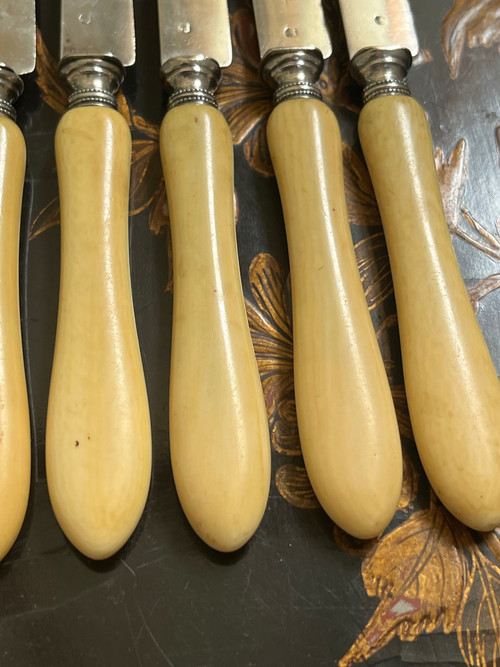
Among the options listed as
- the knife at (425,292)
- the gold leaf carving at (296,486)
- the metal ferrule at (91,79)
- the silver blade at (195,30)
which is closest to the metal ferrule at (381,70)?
the knife at (425,292)

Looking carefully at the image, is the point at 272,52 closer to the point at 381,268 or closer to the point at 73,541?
the point at 381,268

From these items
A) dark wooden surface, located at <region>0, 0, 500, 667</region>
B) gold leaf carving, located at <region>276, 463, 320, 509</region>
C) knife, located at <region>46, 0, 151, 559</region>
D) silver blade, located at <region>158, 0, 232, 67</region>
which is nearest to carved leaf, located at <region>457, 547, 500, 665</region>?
dark wooden surface, located at <region>0, 0, 500, 667</region>

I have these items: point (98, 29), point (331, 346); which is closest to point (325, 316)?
point (331, 346)

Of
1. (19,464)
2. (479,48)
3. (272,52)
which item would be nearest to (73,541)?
(19,464)

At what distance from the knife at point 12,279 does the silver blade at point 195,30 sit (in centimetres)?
13

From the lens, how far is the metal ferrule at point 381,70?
57 centimetres

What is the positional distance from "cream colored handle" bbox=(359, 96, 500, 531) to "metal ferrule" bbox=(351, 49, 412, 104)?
20 millimetres

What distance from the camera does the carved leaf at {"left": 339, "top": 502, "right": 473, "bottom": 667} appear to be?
1.39 ft

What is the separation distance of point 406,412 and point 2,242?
355mm

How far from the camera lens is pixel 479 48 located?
66cm

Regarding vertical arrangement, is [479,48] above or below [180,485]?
above

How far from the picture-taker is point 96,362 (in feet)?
1.43

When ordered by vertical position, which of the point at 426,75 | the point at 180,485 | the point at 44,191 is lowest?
the point at 180,485

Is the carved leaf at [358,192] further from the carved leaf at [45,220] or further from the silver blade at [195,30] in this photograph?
the carved leaf at [45,220]
